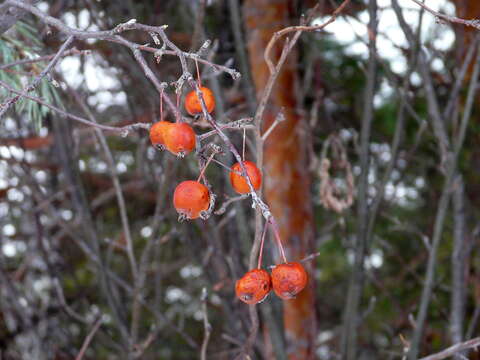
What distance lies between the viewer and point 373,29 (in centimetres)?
146

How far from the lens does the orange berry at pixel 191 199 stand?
87cm

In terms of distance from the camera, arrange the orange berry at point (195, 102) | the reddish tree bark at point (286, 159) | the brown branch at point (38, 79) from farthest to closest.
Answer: the reddish tree bark at point (286, 159) < the orange berry at point (195, 102) < the brown branch at point (38, 79)

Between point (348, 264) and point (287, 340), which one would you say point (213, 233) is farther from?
point (348, 264)

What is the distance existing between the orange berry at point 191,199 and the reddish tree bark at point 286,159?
1150 mm

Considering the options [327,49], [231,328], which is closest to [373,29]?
[231,328]

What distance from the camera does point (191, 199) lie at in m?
0.88

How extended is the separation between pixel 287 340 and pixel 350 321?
0.48m

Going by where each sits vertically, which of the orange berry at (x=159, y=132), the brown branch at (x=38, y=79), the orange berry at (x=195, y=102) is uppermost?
the brown branch at (x=38, y=79)

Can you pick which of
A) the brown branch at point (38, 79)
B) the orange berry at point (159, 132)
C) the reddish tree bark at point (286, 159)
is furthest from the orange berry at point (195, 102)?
the reddish tree bark at point (286, 159)

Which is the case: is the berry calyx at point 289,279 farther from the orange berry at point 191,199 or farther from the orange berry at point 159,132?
the orange berry at point 159,132

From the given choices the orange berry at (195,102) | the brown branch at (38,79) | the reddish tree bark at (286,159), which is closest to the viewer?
the brown branch at (38,79)

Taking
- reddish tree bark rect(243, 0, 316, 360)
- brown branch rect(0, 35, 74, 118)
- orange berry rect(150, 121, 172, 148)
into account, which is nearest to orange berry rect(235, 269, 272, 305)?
orange berry rect(150, 121, 172, 148)

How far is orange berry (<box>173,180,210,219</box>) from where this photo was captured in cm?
87

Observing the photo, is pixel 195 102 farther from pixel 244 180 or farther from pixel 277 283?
pixel 277 283
